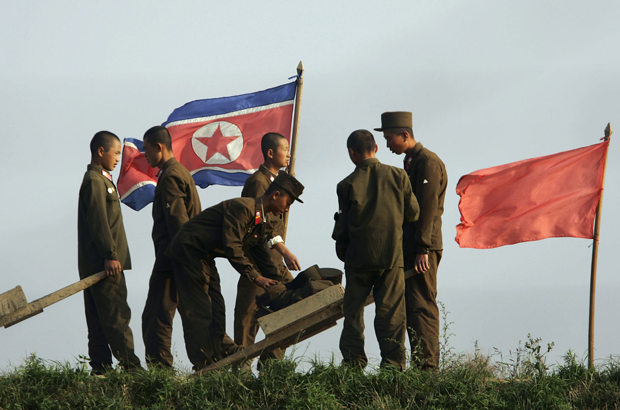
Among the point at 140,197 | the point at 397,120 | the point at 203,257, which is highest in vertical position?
the point at 140,197

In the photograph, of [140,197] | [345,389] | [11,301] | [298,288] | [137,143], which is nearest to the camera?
[345,389]

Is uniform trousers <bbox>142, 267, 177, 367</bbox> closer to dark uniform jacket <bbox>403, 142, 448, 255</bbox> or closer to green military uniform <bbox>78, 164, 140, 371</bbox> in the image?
green military uniform <bbox>78, 164, 140, 371</bbox>

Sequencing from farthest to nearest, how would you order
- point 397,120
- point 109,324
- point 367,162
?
point 109,324, point 397,120, point 367,162

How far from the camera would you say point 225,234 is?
22.2 ft

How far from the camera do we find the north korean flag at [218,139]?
11.2m

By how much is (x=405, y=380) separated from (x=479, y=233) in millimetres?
3348

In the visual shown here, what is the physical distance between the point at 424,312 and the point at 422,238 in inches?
28.0

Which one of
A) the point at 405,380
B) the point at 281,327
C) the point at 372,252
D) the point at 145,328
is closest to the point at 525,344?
the point at 405,380

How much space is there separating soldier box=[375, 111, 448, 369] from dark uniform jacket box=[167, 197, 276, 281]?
1.49m

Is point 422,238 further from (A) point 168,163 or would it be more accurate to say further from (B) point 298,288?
(A) point 168,163

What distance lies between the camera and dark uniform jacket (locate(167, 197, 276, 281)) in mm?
6785

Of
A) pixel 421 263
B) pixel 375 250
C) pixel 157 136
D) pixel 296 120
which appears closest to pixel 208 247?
pixel 157 136

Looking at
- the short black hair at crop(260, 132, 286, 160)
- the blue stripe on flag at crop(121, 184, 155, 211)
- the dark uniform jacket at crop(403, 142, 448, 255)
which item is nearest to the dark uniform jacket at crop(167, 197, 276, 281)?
the short black hair at crop(260, 132, 286, 160)

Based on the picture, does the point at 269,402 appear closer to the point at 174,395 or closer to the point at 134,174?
the point at 174,395
